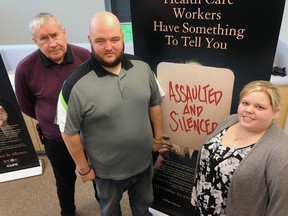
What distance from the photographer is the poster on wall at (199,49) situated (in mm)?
1197

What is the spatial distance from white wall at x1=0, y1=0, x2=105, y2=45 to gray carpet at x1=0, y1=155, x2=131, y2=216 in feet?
6.09

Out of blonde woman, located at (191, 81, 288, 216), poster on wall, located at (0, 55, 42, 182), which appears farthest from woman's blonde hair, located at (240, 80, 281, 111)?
poster on wall, located at (0, 55, 42, 182)

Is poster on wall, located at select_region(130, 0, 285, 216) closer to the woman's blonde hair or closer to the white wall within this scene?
the woman's blonde hair

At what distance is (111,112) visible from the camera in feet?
4.37

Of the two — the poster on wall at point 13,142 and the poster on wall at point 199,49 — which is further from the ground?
the poster on wall at point 199,49

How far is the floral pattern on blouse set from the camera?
4.08 ft

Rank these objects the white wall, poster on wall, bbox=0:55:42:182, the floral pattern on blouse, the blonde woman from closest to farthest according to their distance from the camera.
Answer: the blonde woman, the floral pattern on blouse, poster on wall, bbox=0:55:42:182, the white wall

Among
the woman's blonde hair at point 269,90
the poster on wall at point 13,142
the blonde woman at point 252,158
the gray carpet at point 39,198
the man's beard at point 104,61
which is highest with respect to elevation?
the man's beard at point 104,61

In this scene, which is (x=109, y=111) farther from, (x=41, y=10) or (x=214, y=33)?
(x=41, y=10)

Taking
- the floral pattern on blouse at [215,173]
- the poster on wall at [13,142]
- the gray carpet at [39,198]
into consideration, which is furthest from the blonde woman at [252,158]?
the poster on wall at [13,142]

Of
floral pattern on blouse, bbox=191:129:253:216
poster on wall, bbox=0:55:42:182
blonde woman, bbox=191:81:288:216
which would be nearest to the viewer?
blonde woman, bbox=191:81:288:216

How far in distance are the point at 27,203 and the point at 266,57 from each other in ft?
7.27

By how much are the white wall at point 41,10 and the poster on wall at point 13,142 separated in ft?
4.96

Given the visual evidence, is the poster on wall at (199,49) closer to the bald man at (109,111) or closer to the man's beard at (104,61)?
the bald man at (109,111)
